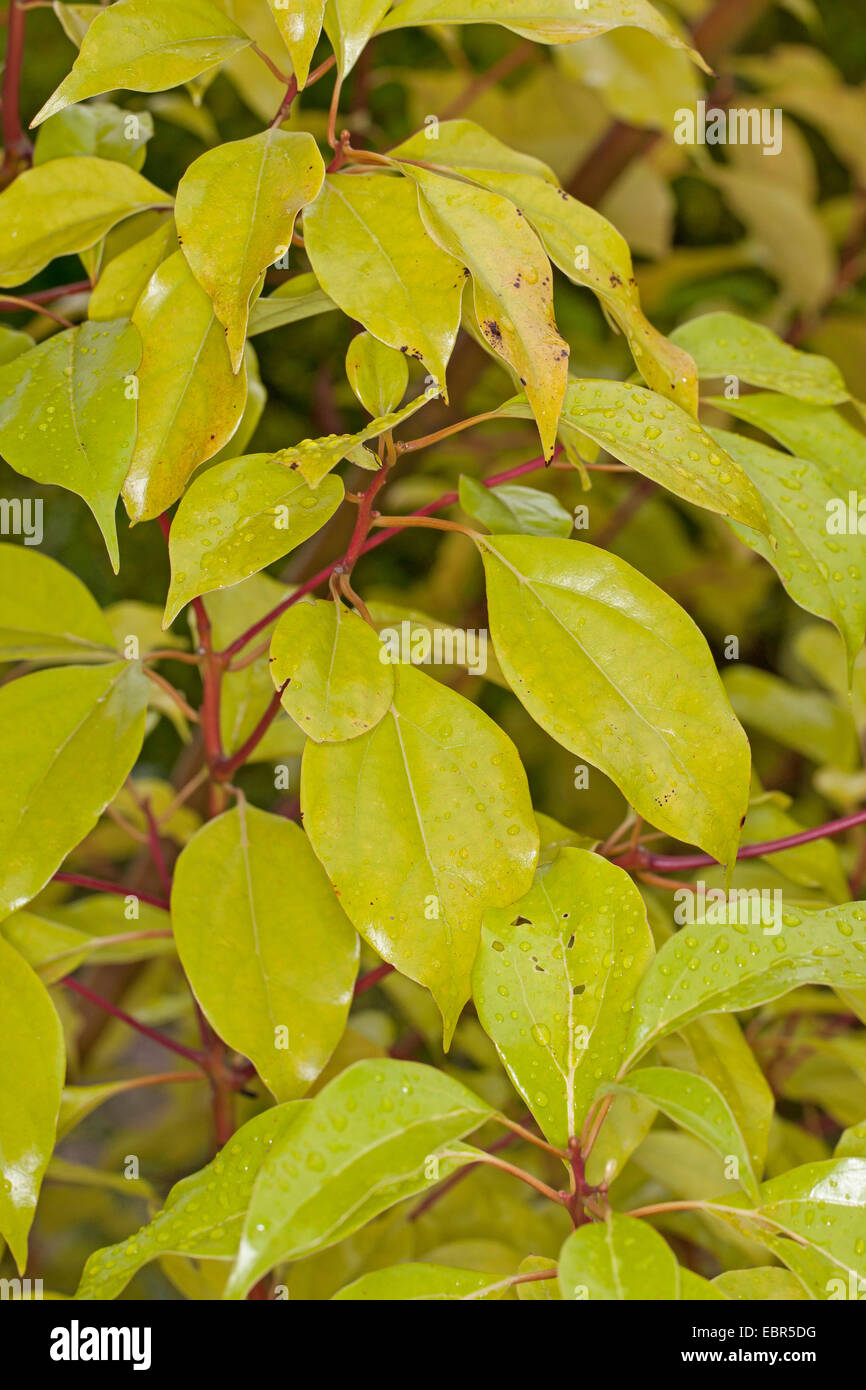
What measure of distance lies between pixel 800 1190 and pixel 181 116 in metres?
0.88

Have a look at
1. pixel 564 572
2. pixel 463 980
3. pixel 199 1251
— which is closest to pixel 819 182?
pixel 564 572

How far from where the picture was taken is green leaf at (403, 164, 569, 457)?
1.22 feet

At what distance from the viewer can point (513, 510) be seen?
510 millimetres

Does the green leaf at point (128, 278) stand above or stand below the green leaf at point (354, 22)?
below

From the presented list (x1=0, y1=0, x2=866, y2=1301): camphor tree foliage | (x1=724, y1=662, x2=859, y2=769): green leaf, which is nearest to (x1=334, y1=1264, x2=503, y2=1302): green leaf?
(x1=0, y1=0, x2=866, y2=1301): camphor tree foliage

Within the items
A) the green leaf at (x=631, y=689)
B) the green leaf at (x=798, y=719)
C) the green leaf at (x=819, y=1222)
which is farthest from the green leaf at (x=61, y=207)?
the green leaf at (x=798, y=719)

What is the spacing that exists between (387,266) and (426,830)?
0.68 feet

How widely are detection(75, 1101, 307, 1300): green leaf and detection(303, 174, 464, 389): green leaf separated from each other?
277 millimetres

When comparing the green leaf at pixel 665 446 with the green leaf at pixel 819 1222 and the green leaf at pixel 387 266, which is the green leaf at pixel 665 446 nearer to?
the green leaf at pixel 387 266

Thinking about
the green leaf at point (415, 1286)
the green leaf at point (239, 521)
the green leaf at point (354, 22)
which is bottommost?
the green leaf at point (415, 1286)

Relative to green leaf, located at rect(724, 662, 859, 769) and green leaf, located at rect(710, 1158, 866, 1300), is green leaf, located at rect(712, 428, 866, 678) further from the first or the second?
green leaf, located at rect(724, 662, 859, 769)

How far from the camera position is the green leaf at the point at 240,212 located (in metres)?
0.37

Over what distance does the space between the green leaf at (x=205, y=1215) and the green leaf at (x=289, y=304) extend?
315 millimetres

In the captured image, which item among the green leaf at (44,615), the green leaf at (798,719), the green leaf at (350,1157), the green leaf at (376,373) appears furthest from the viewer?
the green leaf at (798,719)
